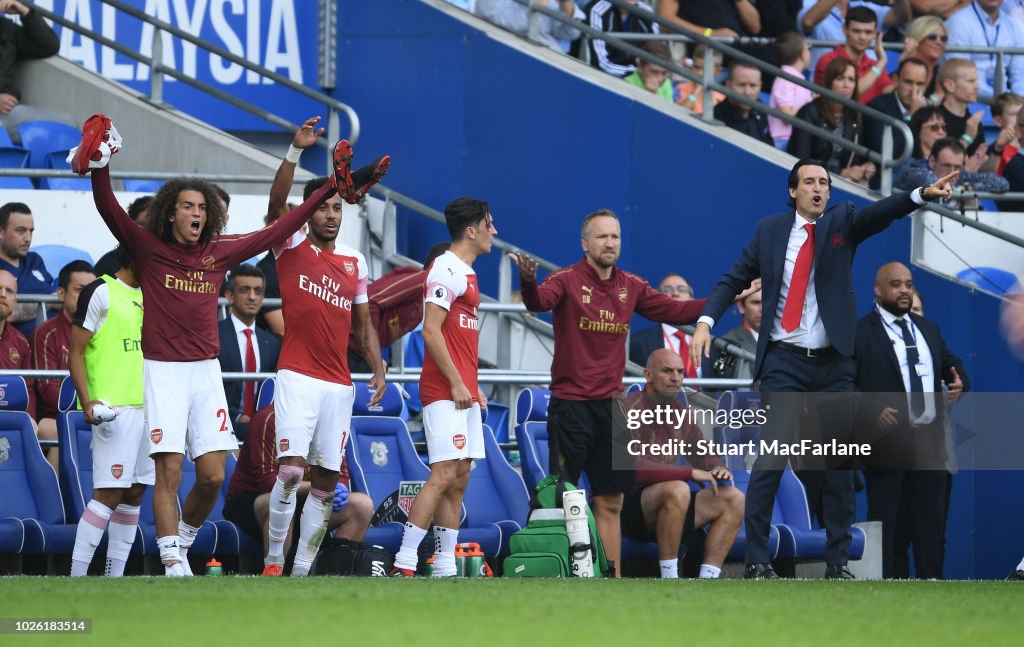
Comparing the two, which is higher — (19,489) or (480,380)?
(480,380)

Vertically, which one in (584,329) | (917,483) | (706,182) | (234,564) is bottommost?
(234,564)

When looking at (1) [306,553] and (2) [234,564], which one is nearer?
(1) [306,553]

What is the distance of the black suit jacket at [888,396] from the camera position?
11.8m

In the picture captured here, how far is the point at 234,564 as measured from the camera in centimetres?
1100

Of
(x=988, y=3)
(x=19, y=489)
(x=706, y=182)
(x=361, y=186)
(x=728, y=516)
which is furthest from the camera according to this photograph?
(x=988, y=3)

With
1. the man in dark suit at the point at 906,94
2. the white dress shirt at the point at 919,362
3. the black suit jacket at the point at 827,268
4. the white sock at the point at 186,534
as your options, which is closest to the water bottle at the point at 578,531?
the black suit jacket at the point at 827,268

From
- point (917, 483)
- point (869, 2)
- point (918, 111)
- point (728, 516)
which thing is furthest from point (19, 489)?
point (869, 2)

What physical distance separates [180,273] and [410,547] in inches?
79.0

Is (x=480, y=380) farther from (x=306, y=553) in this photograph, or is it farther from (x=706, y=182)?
(x=706, y=182)

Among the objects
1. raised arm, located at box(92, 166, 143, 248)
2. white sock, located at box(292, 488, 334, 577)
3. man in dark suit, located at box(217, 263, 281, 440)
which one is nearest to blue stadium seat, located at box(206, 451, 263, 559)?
white sock, located at box(292, 488, 334, 577)

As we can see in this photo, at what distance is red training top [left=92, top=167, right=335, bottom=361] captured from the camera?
930 cm

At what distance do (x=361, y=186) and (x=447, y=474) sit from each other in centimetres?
172

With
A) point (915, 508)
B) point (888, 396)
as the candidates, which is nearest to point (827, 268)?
point (888, 396)

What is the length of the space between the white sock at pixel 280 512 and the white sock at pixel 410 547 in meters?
0.68
